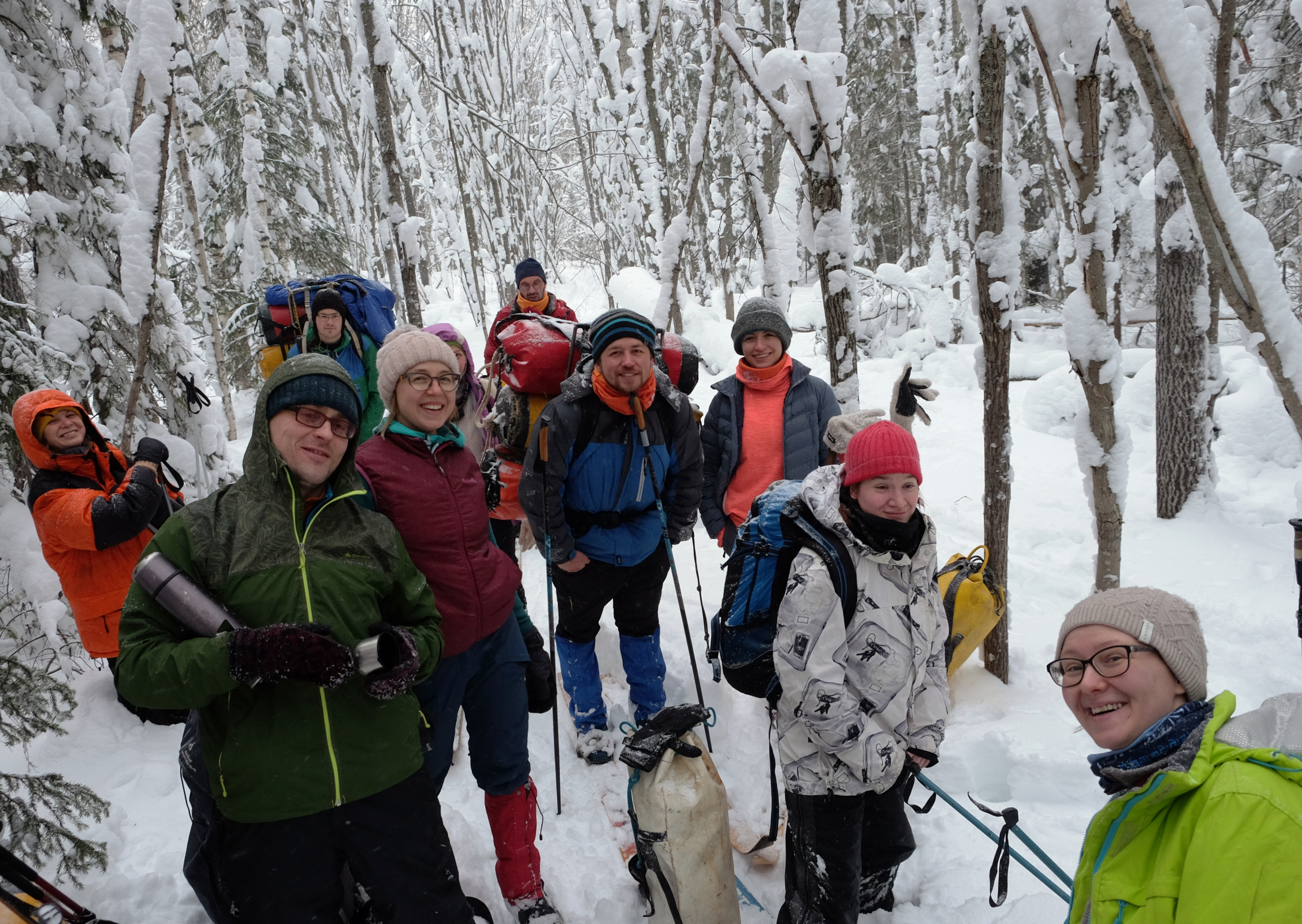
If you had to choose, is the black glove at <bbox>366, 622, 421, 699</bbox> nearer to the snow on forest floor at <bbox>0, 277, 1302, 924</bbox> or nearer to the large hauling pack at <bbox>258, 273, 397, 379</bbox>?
the snow on forest floor at <bbox>0, 277, 1302, 924</bbox>

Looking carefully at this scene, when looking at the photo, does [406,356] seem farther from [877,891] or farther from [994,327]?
[994,327]

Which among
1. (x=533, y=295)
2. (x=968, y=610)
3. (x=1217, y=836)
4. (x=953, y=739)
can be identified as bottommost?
(x=953, y=739)

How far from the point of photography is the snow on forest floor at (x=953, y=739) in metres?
2.89

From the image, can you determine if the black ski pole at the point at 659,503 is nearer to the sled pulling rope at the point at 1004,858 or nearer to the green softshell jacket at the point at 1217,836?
the sled pulling rope at the point at 1004,858

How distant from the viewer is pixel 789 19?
168 inches

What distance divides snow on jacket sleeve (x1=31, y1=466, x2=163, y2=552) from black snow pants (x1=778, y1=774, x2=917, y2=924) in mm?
3200

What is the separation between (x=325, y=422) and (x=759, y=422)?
2.60 metres

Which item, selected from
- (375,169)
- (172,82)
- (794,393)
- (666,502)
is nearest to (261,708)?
(666,502)

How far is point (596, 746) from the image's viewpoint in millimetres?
3873

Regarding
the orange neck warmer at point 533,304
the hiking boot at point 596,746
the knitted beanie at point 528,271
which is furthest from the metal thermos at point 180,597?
the knitted beanie at point 528,271

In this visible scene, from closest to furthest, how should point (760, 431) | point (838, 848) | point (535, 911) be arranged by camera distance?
point (838, 848) → point (535, 911) → point (760, 431)

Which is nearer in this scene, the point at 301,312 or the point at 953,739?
the point at 953,739

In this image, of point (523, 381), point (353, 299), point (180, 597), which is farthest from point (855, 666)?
point (353, 299)

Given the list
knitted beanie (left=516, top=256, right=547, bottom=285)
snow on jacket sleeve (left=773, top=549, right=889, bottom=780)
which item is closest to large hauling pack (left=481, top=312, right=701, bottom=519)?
snow on jacket sleeve (left=773, top=549, right=889, bottom=780)
